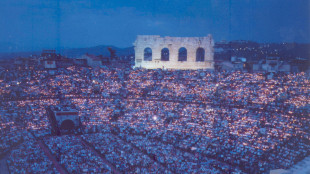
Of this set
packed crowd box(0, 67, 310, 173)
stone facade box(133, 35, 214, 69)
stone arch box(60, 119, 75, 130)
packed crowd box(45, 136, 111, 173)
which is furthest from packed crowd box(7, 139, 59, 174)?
stone facade box(133, 35, 214, 69)

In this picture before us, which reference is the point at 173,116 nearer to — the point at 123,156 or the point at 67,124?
the point at 123,156

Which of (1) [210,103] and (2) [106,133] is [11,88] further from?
(1) [210,103]

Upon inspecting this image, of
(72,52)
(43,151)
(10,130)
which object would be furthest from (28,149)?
(72,52)

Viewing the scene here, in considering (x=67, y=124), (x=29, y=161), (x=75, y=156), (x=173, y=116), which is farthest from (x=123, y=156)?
(x=67, y=124)

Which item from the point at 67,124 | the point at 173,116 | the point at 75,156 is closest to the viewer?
the point at 75,156

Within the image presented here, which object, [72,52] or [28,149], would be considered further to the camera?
[72,52]

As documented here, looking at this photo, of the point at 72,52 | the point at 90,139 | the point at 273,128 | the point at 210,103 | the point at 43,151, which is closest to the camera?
the point at 43,151
